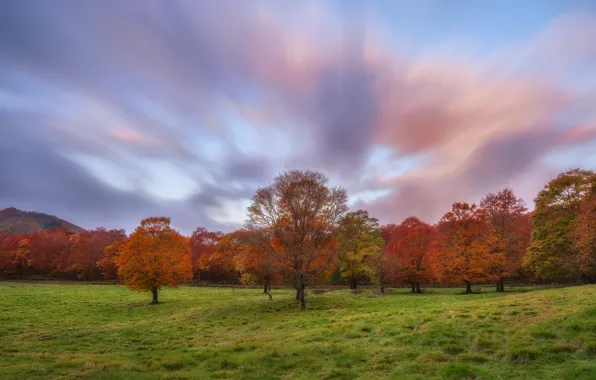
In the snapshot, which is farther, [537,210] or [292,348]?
[537,210]

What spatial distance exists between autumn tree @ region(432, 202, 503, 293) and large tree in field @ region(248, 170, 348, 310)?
80.8 feet

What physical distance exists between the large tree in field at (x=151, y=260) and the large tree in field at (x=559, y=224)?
1929 inches

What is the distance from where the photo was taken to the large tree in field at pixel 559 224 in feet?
133

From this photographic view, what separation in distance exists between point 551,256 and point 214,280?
83.2 m

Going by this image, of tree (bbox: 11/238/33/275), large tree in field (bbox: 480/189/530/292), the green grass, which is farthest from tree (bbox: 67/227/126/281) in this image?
large tree in field (bbox: 480/189/530/292)

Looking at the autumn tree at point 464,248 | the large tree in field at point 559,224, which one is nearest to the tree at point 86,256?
the autumn tree at point 464,248

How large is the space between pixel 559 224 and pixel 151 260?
5523 centimetres

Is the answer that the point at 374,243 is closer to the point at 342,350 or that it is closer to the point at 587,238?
the point at 587,238

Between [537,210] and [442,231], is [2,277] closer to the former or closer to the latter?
[442,231]

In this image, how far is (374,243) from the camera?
59.2 meters

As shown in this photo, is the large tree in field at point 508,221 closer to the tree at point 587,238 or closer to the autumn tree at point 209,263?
the tree at point 587,238

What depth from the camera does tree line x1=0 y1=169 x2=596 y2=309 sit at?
33000 millimetres

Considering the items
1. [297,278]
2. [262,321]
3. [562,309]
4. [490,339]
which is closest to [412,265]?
[297,278]

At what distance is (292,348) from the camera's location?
15.1 m
